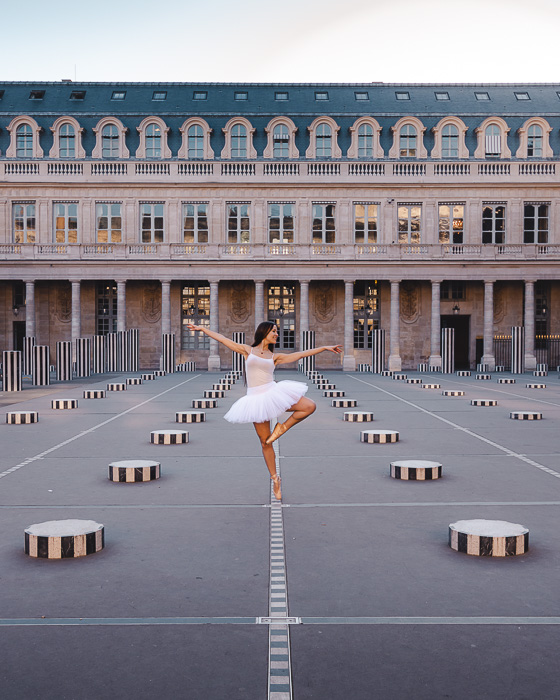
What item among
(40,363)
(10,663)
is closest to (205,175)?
(40,363)

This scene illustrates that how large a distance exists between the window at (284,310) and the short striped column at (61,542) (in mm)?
46037

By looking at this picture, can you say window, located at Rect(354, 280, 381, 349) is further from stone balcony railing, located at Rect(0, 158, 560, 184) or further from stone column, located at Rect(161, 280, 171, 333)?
stone column, located at Rect(161, 280, 171, 333)

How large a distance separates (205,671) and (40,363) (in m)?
29.9

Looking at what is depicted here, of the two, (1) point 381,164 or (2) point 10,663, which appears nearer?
(2) point 10,663

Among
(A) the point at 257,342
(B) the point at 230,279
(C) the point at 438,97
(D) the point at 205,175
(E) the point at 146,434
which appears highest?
(C) the point at 438,97

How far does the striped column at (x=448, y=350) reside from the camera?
4512 centimetres

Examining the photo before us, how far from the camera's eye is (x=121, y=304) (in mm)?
49875

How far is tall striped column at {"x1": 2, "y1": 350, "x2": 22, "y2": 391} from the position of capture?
93.5ft

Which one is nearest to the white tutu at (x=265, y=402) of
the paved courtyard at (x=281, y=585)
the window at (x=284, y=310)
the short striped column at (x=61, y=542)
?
the paved courtyard at (x=281, y=585)

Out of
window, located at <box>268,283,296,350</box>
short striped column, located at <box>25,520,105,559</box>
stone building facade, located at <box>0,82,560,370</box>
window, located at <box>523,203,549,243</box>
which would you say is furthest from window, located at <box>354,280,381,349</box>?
short striped column, located at <box>25,520,105,559</box>

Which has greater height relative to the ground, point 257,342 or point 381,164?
point 381,164

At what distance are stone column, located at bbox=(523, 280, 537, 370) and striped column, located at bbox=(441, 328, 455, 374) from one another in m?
5.87

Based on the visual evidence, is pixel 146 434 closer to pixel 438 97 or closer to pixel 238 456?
pixel 238 456

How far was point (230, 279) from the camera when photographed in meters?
49.9
